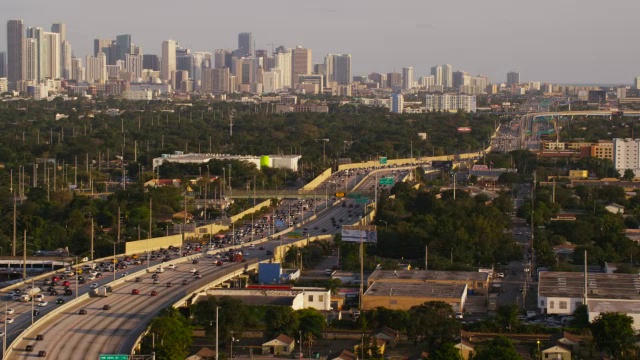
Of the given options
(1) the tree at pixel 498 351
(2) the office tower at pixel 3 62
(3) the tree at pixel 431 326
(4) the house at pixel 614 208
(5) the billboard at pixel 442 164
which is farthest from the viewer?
(2) the office tower at pixel 3 62

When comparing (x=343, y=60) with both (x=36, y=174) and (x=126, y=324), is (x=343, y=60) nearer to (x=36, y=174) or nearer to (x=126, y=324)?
(x=36, y=174)

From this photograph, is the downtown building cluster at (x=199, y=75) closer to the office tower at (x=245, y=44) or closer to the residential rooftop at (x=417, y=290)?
the office tower at (x=245, y=44)

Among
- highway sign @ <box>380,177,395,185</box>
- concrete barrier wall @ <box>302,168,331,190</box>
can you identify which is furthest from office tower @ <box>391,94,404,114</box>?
highway sign @ <box>380,177,395,185</box>

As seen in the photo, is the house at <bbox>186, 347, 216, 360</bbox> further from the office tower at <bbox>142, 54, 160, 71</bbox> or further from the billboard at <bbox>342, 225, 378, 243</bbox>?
the office tower at <bbox>142, 54, 160, 71</bbox>

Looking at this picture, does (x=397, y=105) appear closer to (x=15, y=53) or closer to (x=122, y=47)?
(x=15, y=53)

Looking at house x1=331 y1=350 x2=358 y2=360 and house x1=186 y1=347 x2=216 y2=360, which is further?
house x1=186 y1=347 x2=216 y2=360

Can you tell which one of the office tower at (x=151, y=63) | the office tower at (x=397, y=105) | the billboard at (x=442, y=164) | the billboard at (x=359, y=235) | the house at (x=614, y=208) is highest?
the office tower at (x=151, y=63)

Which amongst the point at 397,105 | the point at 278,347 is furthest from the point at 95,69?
the point at 278,347

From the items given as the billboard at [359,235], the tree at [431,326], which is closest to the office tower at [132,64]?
the billboard at [359,235]
